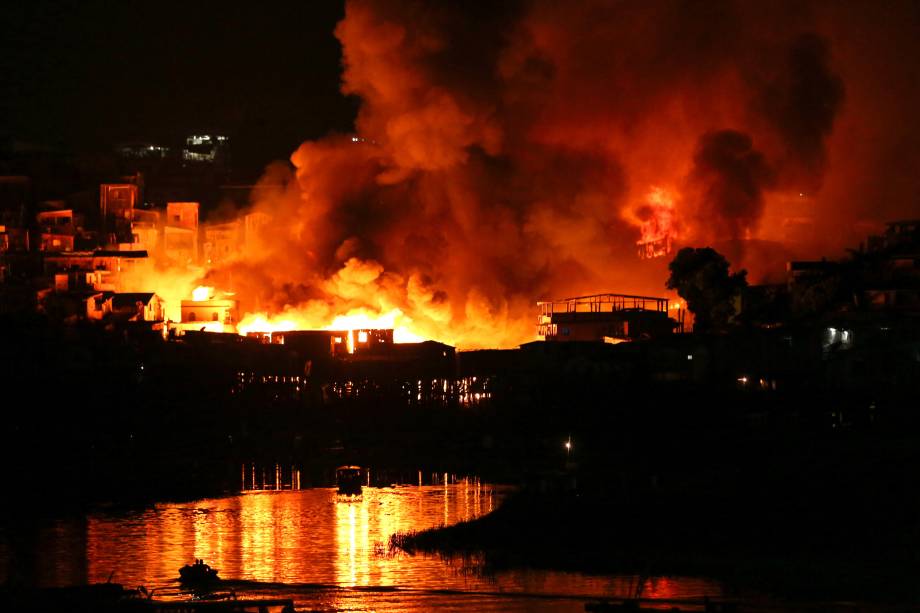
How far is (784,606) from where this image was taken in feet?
61.2

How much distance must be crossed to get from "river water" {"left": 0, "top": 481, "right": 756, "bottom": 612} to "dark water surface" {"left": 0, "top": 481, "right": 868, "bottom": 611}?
0.7 inches

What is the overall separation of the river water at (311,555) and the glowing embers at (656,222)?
1713cm

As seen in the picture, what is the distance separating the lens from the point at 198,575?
2044cm

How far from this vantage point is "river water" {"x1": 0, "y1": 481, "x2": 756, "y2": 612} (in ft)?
64.5

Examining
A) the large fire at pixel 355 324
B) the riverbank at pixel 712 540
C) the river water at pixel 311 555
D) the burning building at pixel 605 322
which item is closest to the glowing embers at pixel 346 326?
the large fire at pixel 355 324

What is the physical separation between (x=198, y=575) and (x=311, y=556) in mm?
2576

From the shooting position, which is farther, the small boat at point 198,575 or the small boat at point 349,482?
the small boat at point 349,482

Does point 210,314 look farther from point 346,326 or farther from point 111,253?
point 346,326

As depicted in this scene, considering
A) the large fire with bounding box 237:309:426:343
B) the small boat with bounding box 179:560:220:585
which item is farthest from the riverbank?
the large fire with bounding box 237:309:426:343

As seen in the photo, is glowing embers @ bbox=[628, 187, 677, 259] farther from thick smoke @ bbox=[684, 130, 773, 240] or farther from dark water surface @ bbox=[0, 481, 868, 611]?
dark water surface @ bbox=[0, 481, 868, 611]

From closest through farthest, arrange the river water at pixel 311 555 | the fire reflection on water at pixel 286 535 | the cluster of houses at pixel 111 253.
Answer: the river water at pixel 311 555
the fire reflection on water at pixel 286 535
the cluster of houses at pixel 111 253

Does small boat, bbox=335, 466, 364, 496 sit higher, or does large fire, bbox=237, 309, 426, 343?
large fire, bbox=237, 309, 426, 343

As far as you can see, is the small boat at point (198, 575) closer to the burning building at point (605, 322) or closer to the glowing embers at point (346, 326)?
the glowing embers at point (346, 326)

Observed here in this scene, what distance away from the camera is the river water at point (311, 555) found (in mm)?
19672
